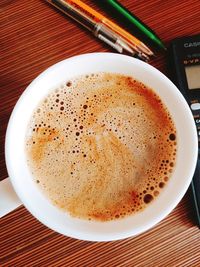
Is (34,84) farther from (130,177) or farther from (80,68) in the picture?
(130,177)

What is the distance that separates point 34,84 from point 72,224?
20cm

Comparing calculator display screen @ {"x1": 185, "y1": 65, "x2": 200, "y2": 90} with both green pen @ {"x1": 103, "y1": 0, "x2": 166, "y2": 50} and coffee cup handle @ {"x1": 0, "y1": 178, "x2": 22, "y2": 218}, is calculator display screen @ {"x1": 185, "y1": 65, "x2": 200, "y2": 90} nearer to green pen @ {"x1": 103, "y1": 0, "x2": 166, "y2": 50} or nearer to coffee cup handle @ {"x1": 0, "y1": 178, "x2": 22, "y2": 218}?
green pen @ {"x1": 103, "y1": 0, "x2": 166, "y2": 50}

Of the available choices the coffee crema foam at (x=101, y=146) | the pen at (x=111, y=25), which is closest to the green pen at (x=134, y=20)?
the pen at (x=111, y=25)

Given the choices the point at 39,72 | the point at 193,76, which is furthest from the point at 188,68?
the point at 39,72

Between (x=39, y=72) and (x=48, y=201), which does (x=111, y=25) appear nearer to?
(x=39, y=72)

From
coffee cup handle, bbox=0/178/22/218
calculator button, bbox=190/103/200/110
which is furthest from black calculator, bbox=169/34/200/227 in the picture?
coffee cup handle, bbox=0/178/22/218

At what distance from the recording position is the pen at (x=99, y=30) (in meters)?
0.77

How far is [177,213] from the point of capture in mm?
758

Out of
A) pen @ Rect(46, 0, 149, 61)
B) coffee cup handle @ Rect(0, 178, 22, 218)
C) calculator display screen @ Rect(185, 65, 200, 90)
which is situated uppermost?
pen @ Rect(46, 0, 149, 61)

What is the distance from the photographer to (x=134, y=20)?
77 centimetres

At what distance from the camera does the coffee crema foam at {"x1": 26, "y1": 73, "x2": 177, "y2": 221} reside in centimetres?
67

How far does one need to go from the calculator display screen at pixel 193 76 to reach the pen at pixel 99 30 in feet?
0.23

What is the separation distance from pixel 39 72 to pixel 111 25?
14 cm

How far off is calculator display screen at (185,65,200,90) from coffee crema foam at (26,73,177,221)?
0.11 metres
